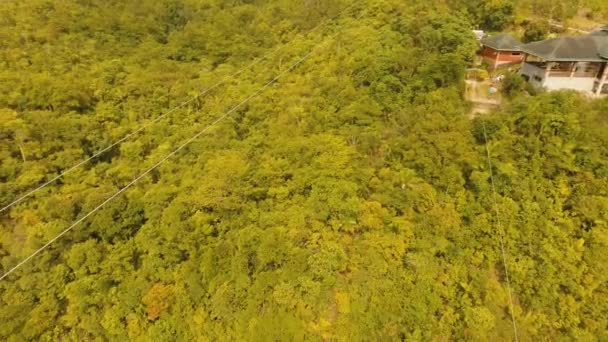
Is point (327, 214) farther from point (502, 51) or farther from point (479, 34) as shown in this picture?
point (479, 34)

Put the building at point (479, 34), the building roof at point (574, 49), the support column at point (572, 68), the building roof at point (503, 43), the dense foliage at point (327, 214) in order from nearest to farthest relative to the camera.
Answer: the dense foliage at point (327, 214) < the building roof at point (574, 49) < the support column at point (572, 68) < the building roof at point (503, 43) < the building at point (479, 34)

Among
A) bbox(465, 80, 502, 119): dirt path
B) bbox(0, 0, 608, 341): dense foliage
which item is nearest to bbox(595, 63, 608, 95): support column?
bbox(0, 0, 608, 341): dense foliage

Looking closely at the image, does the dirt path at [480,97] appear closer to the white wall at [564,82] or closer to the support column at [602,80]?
the white wall at [564,82]

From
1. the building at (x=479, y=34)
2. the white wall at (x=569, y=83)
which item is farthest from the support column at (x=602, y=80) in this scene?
the building at (x=479, y=34)

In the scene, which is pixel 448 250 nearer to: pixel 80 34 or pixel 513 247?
pixel 513 247

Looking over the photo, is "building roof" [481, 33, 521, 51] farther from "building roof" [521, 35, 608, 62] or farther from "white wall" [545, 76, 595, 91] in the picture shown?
"white wall" [545, 76, 595, 91]

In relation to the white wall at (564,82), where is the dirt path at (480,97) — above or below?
below

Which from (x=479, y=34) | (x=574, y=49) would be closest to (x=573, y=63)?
(x=574, y=49)
